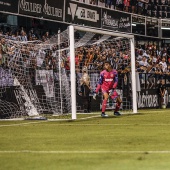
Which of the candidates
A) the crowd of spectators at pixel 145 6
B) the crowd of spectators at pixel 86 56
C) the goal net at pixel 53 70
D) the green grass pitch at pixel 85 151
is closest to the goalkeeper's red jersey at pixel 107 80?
the goal net at pixel 53 70

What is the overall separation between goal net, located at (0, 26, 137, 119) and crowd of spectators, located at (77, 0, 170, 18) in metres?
7.41

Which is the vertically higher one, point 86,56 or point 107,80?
point 86,56

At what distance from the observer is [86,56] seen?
78.2 ft

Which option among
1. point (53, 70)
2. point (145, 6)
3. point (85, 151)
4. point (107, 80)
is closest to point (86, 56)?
point (53, 70)

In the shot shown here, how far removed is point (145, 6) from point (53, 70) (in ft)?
49.2

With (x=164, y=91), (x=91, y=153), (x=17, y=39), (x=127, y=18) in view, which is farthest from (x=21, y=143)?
(x=164, y=91)

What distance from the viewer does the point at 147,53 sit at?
105 ft

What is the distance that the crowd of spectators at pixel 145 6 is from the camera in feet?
106

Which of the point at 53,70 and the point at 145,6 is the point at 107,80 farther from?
the point at 145,6

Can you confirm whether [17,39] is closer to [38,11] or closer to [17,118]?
[38,11]

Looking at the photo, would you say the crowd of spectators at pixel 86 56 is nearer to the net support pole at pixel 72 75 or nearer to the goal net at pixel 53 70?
the goal net at pixel 53 70

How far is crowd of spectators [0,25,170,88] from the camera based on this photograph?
19.5m

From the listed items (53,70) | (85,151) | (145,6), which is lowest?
(85,151)

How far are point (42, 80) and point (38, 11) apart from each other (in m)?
3.05
